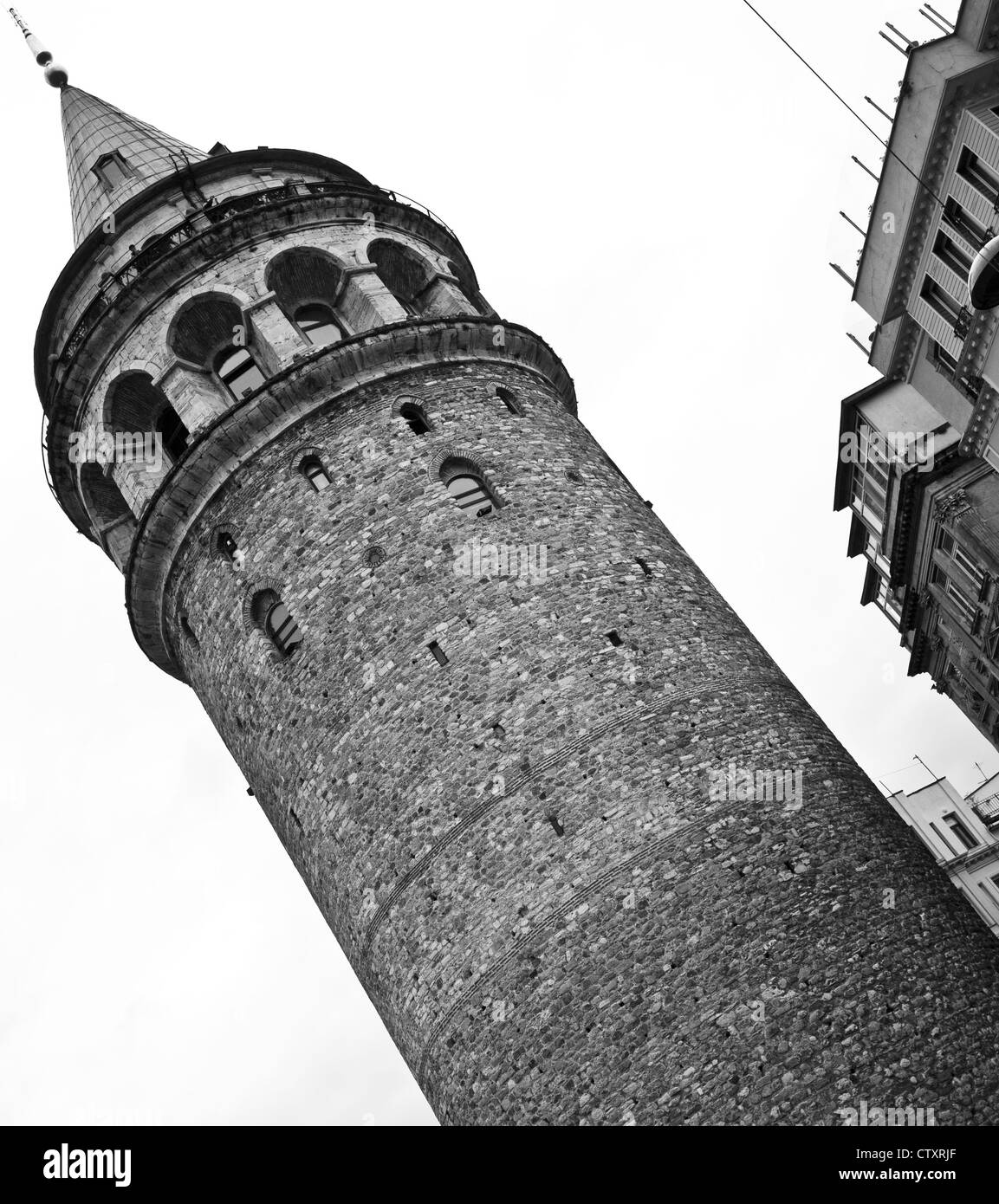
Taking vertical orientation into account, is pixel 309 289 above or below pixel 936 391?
above

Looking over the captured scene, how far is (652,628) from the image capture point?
58.8 ft

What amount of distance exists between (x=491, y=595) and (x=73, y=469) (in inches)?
386

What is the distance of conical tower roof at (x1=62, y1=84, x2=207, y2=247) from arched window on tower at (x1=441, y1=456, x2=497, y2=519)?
9304 mm

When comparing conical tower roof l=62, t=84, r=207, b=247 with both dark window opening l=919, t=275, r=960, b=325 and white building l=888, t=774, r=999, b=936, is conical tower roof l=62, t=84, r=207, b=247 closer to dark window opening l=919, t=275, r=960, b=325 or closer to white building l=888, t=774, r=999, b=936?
dark window opening l=919, t=275, r=960, b=325

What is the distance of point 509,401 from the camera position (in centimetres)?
2112

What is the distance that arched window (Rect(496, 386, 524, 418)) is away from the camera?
68.6 ft

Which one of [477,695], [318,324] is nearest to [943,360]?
[477,695]

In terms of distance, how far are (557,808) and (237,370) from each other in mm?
10072

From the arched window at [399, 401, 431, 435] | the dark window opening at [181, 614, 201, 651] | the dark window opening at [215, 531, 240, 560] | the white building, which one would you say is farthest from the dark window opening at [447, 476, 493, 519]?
the white building

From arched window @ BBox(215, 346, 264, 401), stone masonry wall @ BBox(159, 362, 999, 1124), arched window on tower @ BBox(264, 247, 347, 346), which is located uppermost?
arched window on tower @ BBox(264, 247, 347, 346)

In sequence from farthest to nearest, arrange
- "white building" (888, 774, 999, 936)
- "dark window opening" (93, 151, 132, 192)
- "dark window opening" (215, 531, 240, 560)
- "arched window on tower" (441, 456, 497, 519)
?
"white building" (888, 774, 999, 936), "dark window opening" (93, 151, 132, 192), "dark window opening" (215, 531, 240, 560), "arched window on tower" (441, 456, 497, 519)

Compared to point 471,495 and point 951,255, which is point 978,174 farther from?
point 471,495

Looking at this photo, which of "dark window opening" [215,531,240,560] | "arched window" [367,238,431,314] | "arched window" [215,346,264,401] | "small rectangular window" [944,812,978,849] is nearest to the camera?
"dark window opening" [215,531,240,560]

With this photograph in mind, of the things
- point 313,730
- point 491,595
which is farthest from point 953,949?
point 313,730
